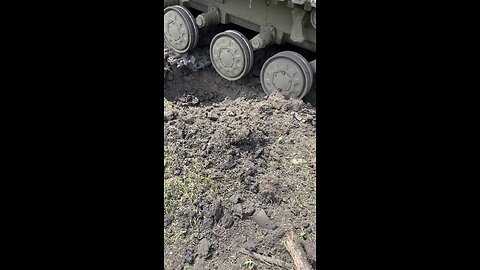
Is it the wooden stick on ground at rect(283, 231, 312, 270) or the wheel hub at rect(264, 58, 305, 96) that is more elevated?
the wheel hub at rect(264, 58, 305, 96)

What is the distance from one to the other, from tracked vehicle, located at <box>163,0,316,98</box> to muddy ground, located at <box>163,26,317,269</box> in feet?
1.79

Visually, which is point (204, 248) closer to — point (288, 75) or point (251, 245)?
point (251, 245)

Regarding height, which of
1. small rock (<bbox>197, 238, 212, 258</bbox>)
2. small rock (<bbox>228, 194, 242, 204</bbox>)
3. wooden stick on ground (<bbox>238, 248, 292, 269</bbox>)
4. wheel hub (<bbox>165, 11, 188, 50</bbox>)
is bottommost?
wooden stick on ground (<bbox>238, 248, 292, 269</bbox>)

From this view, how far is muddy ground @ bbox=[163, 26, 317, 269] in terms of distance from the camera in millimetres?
3416

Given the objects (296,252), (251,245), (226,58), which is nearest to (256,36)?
(226,58)

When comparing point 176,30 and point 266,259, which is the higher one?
point 176,30

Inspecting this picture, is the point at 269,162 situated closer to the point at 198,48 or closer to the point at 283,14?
the point at 283,14

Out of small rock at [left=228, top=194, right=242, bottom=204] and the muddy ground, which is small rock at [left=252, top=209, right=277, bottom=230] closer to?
the muddy ground

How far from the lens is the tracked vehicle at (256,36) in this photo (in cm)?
563

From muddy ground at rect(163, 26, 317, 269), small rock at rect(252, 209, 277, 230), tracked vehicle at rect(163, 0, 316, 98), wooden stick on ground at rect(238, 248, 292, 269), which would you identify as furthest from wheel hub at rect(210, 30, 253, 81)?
wooden stick on ground at rect(238, 248, 292, 269)

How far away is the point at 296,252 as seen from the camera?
10.8 feet

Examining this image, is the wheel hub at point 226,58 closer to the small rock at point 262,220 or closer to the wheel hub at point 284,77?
the wheel hub at point 284,77

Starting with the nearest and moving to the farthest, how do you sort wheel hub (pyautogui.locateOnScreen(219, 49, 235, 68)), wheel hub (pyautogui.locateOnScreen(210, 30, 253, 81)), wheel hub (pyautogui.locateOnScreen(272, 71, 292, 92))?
1. wheel hub (pyautogui.locateOnScreen(272, 71, 292, 92))
2. wheel hub (pyautogui.locateOnScreen(210, 30, 253, 81))
3. wheel hub (pyautogui.locateOnScreen(219, 49, 235, 68))

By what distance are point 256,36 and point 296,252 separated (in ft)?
11.0
